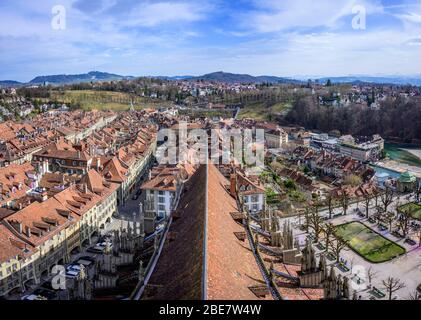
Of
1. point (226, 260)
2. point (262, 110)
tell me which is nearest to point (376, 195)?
point (226, 260)

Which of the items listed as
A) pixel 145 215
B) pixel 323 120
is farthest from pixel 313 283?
pixel 323 120

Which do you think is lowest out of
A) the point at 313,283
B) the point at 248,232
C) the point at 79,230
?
the point at 79,230

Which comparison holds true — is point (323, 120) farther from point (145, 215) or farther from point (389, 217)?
point (145, 215)

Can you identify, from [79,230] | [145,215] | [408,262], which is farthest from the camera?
[79,230]

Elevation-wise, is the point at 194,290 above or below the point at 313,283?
above

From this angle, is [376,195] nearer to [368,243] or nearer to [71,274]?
[368,243]

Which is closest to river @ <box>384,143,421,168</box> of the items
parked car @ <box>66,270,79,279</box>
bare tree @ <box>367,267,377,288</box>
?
bare tree @ <box>367,267,377,288</box>

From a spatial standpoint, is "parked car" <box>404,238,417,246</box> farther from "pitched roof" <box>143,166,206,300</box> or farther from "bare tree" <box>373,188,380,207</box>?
"pitched roof" <box>143,166,206,300</box>
